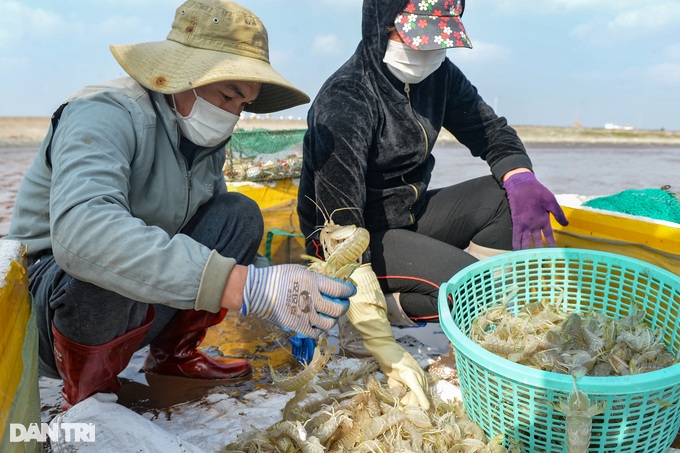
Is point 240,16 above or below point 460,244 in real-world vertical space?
above

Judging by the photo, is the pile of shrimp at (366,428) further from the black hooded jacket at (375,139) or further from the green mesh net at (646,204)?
the green mesh net at (646,204)

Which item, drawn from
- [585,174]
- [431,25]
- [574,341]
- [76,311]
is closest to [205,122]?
[76,311]

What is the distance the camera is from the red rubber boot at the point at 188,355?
2.56 metres

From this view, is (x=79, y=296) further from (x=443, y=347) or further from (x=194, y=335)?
(x=443, y=347)

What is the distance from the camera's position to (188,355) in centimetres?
261

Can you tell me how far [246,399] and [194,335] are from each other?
1.50 ft

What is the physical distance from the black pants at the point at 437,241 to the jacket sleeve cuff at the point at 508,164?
→ 6cm

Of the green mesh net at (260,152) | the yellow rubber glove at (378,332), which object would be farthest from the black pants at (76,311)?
the green mesh net at (260,152)

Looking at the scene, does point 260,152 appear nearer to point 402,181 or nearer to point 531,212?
point 402,181

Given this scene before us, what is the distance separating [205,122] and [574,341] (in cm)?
182

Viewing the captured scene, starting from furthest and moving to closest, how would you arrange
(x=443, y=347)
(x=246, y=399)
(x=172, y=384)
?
(x=443, y=347) < (x=172, y=384) < (x=246, y=399)

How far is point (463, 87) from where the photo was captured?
3.37 m

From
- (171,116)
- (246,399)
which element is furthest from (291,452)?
(171,116)

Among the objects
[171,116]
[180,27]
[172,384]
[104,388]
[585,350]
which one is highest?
[180,27]
